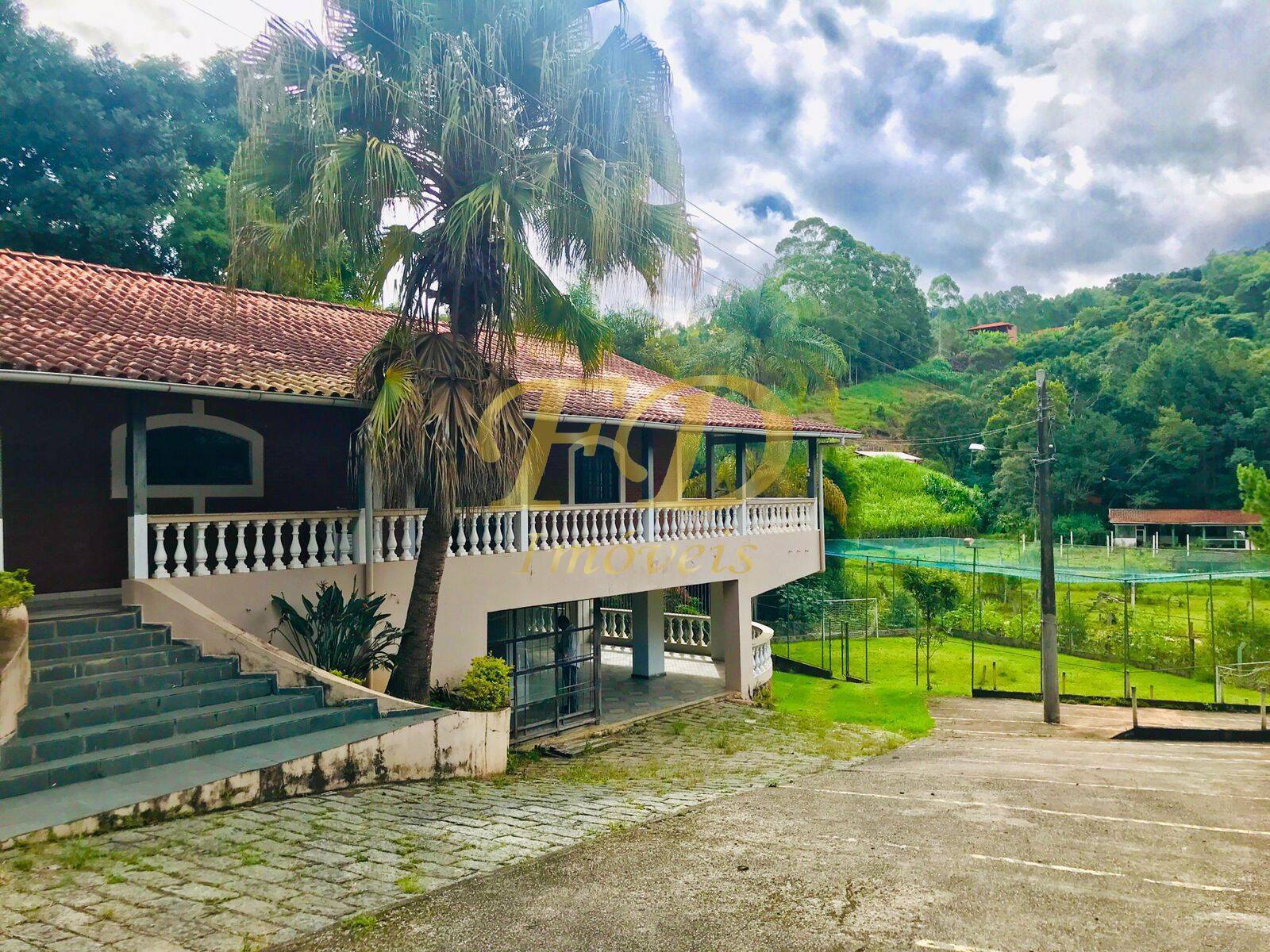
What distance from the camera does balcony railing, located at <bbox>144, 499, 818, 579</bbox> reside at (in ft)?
31.1

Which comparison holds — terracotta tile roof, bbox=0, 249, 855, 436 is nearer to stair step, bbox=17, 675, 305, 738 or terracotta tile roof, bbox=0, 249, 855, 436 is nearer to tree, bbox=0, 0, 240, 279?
stair step, bbox=17, 675, 305, 738

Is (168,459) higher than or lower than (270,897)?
higher

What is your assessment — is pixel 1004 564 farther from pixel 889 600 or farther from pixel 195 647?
pixel 195 647

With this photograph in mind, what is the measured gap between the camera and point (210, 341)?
11.2 m

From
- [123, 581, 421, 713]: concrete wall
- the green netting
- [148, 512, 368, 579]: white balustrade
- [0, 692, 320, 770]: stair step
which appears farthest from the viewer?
the green netting

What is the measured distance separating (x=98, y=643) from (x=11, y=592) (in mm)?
1104

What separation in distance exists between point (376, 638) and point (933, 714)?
1193 cm

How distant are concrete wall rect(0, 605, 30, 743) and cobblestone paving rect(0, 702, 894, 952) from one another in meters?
1.65

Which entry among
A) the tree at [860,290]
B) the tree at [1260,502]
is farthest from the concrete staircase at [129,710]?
the tree at [860,290]

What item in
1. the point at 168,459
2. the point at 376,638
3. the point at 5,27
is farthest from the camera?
the point at 5,27

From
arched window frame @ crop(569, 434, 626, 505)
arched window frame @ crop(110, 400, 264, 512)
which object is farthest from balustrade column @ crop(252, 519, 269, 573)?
arched window frame @ crop(569, 434, 626, 505)

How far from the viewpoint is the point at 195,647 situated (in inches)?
338

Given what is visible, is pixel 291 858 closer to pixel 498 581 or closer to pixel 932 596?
pixel 498 581

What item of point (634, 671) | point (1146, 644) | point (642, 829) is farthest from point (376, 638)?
point (1146, 644)
